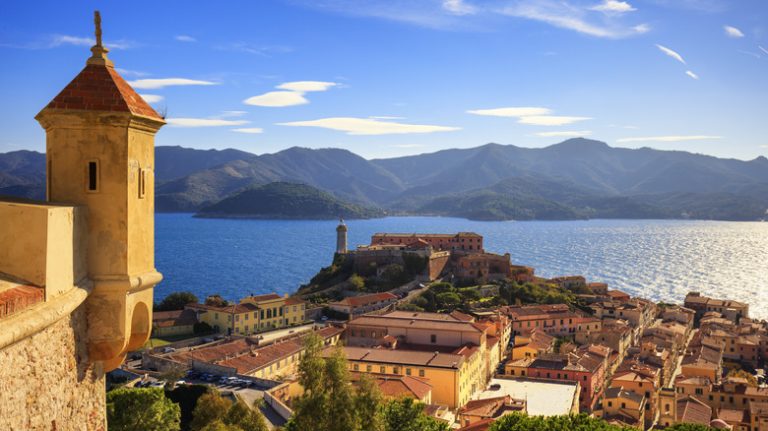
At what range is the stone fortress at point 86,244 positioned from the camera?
17.8ft

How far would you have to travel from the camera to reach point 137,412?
810 inches

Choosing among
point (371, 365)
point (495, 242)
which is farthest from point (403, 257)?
point (495, 242)

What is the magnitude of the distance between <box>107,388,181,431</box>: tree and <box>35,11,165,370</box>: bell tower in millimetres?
15191

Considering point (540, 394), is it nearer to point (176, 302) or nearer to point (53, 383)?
point (176, 302)

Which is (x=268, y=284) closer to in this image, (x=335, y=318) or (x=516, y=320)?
(x=335, y=318)

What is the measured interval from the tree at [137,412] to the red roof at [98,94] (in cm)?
1602

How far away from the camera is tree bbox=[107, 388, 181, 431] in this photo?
20.3 m

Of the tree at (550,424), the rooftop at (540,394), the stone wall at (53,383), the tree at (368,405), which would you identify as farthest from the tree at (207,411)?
Answer: the stone wall at (53,383)

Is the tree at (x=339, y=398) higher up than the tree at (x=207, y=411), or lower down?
higher up

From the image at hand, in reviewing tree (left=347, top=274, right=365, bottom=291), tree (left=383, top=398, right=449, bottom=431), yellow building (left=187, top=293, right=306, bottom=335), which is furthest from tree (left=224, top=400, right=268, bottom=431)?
tree (left=347, top=274, right=365, bottom=291)

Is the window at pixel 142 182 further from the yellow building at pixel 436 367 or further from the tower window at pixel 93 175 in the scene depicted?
the yellow building at pixel 436 367

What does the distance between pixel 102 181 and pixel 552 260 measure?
437ft

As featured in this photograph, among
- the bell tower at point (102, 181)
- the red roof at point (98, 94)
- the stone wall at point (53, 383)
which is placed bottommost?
the stone wall at point (53, 383)

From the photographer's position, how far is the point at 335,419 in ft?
45.6
